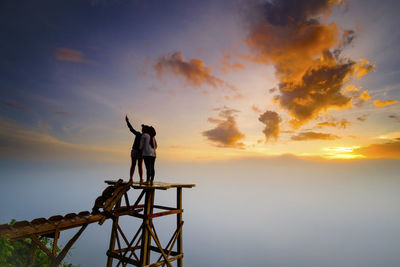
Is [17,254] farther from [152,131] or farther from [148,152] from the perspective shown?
[152,131]

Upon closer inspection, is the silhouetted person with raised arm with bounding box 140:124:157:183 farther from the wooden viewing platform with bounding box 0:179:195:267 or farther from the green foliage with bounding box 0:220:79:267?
the green foliage with bounding box 0:220:79:267

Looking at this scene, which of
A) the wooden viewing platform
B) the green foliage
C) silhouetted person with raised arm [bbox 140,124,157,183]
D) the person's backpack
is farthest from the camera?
the person's backpack

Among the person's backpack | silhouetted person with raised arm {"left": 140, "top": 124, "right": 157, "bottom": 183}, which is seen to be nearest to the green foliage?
silhouetted person with raised arm {"left": 140, "top": 124, "right": 157, "bottom": 183}

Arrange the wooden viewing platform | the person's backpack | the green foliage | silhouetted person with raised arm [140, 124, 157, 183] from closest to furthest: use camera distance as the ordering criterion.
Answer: the green foliage → the wooden viewing platform → silhouetted person with raised arm [140, 124, 157, 183] → the person's backpack

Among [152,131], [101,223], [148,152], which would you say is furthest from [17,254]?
[152,131]

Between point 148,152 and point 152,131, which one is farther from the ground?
point 152,131

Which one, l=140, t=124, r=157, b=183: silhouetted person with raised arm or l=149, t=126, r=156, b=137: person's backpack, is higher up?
l=149, t=126, r=156, b=137: person's backpack

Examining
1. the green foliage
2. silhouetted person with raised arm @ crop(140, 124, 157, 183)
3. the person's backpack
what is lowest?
the green foliage

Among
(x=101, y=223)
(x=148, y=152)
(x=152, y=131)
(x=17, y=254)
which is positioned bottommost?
(x=17, y=254)

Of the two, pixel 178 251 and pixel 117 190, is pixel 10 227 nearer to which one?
Result: pixel 117 190

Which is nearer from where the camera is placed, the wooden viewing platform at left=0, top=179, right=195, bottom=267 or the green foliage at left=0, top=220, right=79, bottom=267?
the green foliage at left=0, top=220, right=79, bottom=267

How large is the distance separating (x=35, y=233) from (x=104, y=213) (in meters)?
2.62

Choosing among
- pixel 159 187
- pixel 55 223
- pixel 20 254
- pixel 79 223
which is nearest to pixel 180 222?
pixel 159 187

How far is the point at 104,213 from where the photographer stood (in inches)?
367
